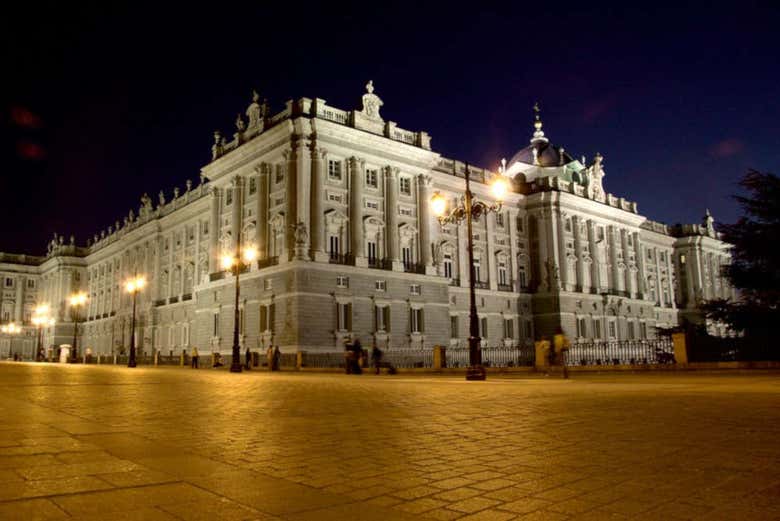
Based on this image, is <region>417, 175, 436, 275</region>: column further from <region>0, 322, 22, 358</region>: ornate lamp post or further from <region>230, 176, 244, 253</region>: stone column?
<region>0, 322, 22, 358</region>: ornate lamp post

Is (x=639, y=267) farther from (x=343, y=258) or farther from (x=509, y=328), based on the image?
(x=343, y=258)

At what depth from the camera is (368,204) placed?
44.4m

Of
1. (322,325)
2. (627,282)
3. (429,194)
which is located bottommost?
(322,325)

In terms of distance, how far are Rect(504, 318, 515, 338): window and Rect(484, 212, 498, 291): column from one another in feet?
10.3

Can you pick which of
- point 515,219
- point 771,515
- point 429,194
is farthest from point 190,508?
point 515,219

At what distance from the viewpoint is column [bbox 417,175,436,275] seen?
4644cm

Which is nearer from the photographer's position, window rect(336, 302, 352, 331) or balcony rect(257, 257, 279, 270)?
window rect(336, 302, 352, 331)

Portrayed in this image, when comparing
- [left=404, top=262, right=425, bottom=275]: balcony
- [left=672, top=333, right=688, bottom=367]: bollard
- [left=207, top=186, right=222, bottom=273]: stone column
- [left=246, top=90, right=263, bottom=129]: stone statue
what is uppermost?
[left=246, top=90, right=263, bottom=129]: stone statue

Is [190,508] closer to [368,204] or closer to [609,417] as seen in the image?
[609,417]

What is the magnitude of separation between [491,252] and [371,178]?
16631 millimetres

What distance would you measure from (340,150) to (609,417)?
36986 mm

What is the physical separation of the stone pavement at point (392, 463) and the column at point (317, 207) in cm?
3107

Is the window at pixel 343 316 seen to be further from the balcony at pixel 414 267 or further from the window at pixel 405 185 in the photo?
the window at pixel 405 185

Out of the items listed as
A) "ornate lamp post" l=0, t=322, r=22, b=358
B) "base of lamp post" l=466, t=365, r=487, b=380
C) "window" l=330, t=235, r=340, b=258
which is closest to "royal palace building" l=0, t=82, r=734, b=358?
"window" l=330, t=235, r=340, b=258
